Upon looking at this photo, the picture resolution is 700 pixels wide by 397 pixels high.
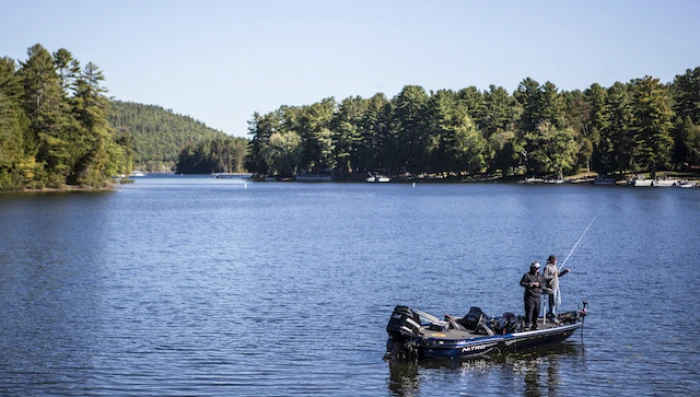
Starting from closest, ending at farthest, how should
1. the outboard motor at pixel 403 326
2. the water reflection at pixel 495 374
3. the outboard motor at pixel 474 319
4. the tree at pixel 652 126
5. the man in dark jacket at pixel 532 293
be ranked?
1. the water reflection at pixel 495 374
2. the outboard motor at pixel 403 326
3. the outboard motor at pixel 474 319
4. the man in dark jacket at pixel 532 293
5. the tree at pixel 652 126

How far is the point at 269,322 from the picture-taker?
27328 mm

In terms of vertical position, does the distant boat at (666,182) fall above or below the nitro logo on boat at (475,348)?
above

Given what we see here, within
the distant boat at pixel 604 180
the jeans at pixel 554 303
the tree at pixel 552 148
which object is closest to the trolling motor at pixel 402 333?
the jeans at pixel 554 303

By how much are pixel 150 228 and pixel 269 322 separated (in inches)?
1570

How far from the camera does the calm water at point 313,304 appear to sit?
67.6 feet

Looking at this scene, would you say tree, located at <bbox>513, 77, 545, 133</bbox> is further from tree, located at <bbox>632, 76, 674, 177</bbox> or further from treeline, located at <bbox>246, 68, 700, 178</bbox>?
tree, located at <bbox>632, 76, 674, 177</bbox>

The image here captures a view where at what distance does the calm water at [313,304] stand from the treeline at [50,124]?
5246 centimetres

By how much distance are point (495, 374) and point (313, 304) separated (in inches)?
424

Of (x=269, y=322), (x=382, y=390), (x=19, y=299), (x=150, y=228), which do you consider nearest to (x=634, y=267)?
A: (x=269, y=322)

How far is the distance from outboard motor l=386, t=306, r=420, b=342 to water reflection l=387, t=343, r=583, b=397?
0.87 metres

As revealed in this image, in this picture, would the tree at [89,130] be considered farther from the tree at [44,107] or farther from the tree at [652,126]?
the tree at [652,126]

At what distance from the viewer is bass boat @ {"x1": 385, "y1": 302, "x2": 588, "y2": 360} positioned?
21969 mm

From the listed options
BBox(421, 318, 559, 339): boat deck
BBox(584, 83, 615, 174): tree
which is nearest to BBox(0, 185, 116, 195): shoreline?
BBox(584, 83, 615, 174): tree

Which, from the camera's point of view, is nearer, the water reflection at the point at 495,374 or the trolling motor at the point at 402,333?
the water reflection at the point at 495,374
